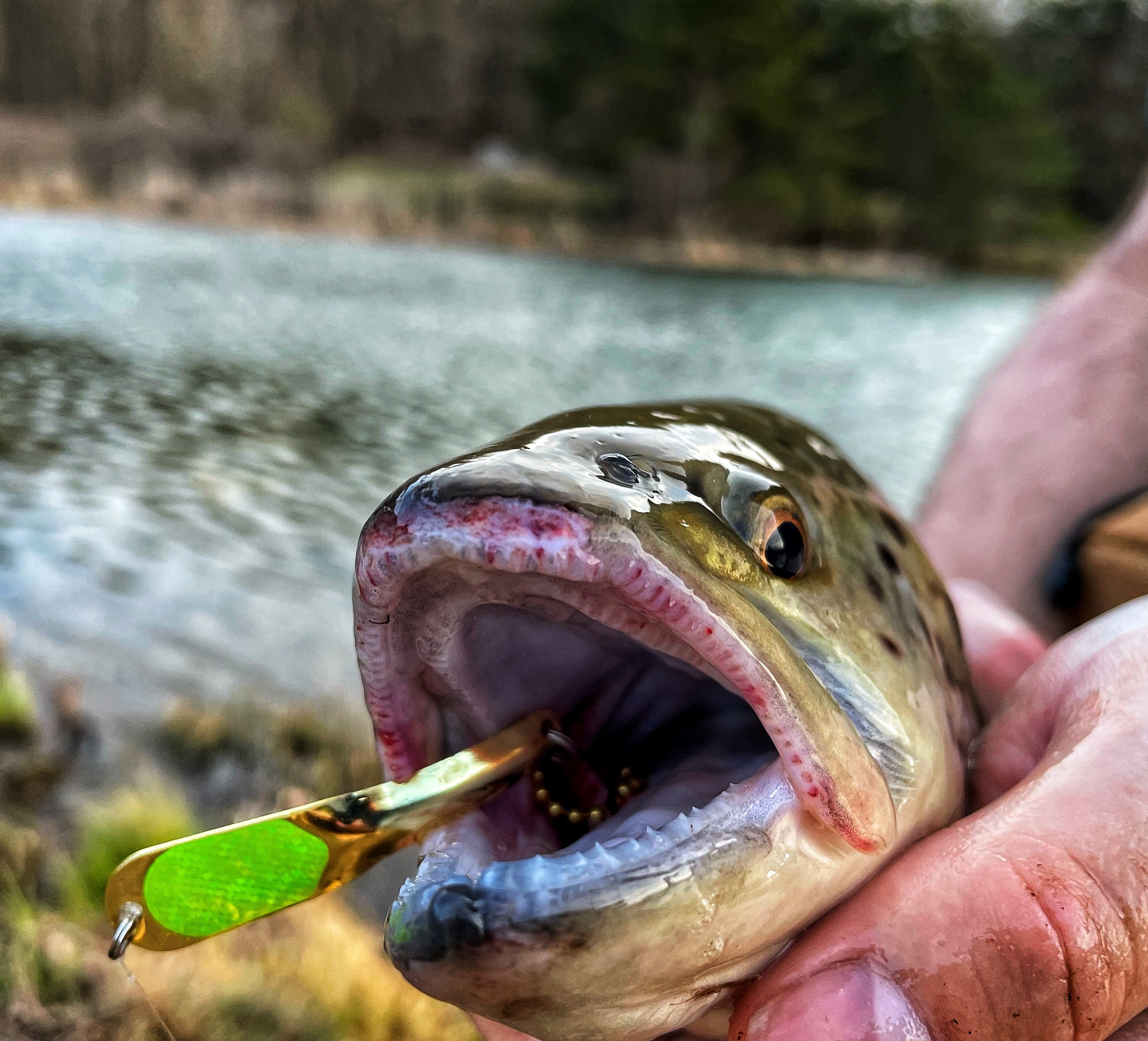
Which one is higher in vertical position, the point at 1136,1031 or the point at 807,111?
the point at 807,111

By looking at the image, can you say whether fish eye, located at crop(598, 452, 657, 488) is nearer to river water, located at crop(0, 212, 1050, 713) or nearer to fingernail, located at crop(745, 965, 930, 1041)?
fingernail, located at crop(745, 965, 930, 1041)

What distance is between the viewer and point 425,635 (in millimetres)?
910

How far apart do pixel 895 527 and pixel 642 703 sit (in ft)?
1.49

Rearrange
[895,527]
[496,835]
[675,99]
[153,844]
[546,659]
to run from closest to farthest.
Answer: [496,835]
[546,659]
[895,527]
[153,844]
[675,99]

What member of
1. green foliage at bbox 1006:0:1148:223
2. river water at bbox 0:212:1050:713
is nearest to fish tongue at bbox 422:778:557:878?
river water at bbox 0:212:1050:713

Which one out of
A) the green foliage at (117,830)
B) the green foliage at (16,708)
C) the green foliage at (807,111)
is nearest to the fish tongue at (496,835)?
the green foliage at (117,830)

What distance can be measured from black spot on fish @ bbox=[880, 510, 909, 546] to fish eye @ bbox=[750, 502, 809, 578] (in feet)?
1.10

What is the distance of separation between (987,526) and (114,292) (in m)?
3.59

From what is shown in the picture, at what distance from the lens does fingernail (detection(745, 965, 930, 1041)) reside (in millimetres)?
805

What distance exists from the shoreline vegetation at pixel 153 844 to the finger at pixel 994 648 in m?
1.32

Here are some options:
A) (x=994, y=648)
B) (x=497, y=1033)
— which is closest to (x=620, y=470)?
(x=497, y=1033)

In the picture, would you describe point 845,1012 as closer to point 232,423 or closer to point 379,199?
point 232,423

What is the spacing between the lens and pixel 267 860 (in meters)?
0.85

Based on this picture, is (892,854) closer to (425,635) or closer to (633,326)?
(425,635)
